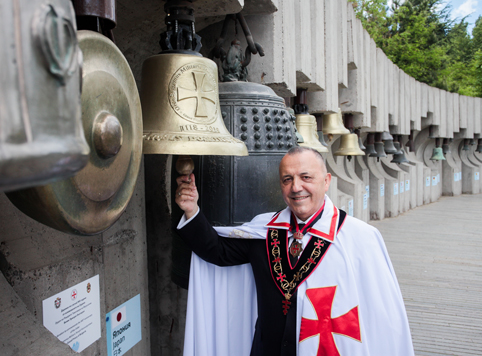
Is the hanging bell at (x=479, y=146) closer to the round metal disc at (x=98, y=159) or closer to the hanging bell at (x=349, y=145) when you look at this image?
the hanging bell at (x=349, y=145)

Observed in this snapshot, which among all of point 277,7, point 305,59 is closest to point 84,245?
point 277,7

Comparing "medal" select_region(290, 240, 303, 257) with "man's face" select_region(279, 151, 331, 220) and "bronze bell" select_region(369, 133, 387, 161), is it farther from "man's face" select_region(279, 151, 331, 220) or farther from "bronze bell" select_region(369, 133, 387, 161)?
"bronze bell" select_region(369, 133, 387, 161)

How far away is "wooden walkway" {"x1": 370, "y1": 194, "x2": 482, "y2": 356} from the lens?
13.4ft

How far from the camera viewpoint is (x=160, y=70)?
5.58ft

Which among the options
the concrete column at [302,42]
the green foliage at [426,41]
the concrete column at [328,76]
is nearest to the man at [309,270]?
the concrete column at [302,42]

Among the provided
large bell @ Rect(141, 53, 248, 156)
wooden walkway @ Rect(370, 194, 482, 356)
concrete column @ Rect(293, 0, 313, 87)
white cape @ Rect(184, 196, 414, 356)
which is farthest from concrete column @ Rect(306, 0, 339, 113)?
large bell @ Rect(141, 53, 248, 156)

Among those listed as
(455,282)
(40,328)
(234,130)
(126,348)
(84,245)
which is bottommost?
(455,282)

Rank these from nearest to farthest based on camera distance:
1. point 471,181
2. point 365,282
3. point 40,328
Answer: point 40,328, point 365,282, point 471,181

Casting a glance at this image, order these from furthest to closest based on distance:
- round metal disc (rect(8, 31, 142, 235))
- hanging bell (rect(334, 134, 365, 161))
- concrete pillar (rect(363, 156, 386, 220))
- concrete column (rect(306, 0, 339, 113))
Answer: concrete pillar (rect(363, 156, 386, 220)) → hanging bell (rect(334, 134, 365, 161)) → concrete column (rect(306, 0, 339, 113)) → round metal disc (rect(8, 31, 142, 235))

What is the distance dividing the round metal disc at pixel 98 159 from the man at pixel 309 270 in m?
0.97

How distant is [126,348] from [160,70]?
6.15ft

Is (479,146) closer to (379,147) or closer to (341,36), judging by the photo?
(379,147)

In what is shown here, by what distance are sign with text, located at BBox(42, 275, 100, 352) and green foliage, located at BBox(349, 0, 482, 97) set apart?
17.5 metres

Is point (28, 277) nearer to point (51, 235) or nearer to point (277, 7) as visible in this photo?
point (51, 235)
